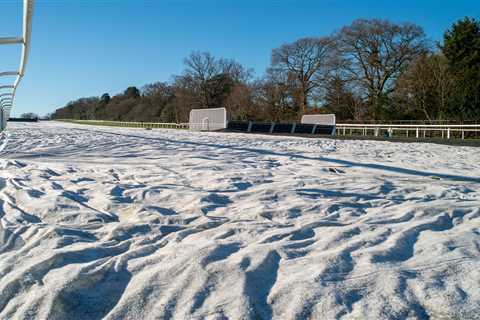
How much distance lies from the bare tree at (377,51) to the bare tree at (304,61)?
147 inches

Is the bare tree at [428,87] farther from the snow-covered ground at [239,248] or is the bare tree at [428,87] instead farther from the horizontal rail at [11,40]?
the horizontal rail at [11,40]

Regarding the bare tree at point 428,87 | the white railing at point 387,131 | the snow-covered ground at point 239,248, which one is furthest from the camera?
the bare tree at point 428,87

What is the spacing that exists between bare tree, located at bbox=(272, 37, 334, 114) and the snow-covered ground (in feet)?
119

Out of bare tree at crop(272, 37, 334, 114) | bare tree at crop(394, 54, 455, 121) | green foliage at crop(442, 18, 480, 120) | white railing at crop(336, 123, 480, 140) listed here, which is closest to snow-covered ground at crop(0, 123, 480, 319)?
white railing at crop(336, 123, 480, 140)

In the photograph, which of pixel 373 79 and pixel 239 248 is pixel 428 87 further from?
pixel 239 248

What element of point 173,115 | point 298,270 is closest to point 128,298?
point 298,270

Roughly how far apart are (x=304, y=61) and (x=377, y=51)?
8.50 meters

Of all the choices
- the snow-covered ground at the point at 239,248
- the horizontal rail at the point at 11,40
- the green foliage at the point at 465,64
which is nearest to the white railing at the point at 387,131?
the green foliage at the point at 465,64

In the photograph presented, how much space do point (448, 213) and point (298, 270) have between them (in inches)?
83.7

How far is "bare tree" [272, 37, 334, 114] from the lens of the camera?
40.2 meters

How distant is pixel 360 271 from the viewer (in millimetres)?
2531

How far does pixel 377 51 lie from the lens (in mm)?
34688

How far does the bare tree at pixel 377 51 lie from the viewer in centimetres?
3388

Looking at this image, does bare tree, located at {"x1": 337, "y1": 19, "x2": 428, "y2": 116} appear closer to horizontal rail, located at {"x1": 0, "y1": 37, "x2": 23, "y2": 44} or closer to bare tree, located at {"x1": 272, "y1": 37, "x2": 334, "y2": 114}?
bare tree, located at {"x1": 272, "y1": 37, "x2": 334, "y2": 114}
